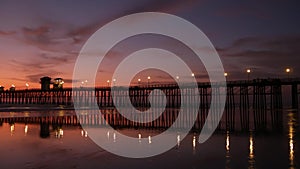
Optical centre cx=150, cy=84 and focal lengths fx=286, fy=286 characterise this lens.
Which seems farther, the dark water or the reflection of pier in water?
the reflection of pier in water

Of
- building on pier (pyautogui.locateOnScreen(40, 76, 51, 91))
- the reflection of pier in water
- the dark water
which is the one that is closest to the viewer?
the dark water

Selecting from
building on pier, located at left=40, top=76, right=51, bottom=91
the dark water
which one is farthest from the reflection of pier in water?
building on pier, located at left=40, top=76, right=51, bottom=91

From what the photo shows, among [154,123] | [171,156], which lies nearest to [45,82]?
[154,123]

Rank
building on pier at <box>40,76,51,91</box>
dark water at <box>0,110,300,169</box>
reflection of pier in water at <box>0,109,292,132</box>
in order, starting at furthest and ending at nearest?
building on pier at <box>40,76,51,91</box>, reflection of pier in water at <box>0,109,292,132</box>, dark water at <box>0,110,300,169</box>

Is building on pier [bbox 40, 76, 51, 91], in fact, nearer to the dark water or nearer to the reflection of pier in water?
the reflection of pier in water

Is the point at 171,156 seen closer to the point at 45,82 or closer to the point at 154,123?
the point at 154,123

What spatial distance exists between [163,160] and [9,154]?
17.1 ft

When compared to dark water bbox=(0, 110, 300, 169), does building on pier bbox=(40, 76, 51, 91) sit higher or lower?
higher

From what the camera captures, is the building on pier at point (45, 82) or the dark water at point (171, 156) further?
the building on pier at point (45, 82)

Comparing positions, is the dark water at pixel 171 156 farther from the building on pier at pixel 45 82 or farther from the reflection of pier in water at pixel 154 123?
the building on pier at pixel 45 82

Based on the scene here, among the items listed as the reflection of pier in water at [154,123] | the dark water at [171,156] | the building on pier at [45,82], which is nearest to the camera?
the dark water at [171,156]

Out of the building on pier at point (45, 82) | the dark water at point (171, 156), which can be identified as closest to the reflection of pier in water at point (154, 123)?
the dark water at point (171, 156)

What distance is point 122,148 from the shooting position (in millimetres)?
10469

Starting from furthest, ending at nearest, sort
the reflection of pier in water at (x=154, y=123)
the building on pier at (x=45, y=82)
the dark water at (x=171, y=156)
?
the building on pier at (x=45, y=82) → the reflection of pier in water at (x=154, y=123) → the dark water at (x=171, y=156)
